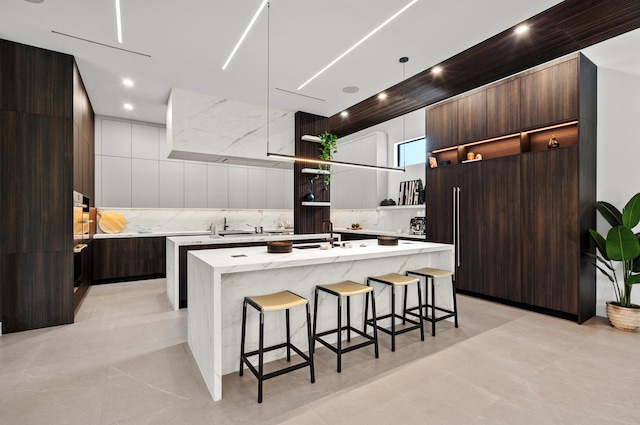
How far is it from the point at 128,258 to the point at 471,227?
570 centimetres

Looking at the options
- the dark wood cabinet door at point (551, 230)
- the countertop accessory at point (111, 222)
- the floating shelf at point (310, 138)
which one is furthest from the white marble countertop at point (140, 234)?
the dark wood cabinet door at point (551, 230)

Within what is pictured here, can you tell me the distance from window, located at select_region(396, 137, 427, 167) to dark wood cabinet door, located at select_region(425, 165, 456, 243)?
146 cm

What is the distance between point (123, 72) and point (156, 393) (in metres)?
3.83

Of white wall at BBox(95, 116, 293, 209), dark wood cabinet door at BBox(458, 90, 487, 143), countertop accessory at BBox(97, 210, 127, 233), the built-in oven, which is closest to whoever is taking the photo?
the built-in oven

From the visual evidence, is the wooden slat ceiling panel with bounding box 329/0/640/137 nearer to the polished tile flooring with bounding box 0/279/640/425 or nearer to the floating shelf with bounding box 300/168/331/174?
the floating shelf with bounding box 300/168/331/174

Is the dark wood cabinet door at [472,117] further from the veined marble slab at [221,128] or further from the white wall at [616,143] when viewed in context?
the veined marble slab at [221,128]

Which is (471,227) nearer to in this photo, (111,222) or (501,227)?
(501,227)

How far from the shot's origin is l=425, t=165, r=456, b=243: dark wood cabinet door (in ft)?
16.3

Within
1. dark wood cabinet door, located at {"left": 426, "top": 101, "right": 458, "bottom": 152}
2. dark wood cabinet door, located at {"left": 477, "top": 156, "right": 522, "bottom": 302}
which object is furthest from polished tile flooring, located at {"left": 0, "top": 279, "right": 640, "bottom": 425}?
dark wood cabinet door, located at {"left": 426, "top": 101, "right": 458, "bottom": 152}

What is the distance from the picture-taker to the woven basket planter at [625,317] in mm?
3365

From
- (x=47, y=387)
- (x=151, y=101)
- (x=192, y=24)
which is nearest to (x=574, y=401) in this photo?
(x=47, y=387)

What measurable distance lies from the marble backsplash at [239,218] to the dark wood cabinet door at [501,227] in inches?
81.5

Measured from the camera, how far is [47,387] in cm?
231

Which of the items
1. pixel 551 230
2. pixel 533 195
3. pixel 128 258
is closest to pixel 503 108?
pixel 533 195
